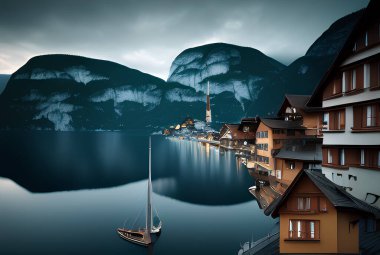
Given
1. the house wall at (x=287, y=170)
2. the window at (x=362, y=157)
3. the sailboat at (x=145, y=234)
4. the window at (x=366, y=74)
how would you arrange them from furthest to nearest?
the house wall at (x=287, y=170) → the sailboat at (x=145, y=234) → the window at (x=362, y=157) → the window at (x=366, y=74)

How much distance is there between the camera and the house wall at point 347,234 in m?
14.5

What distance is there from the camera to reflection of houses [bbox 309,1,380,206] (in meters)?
16.4

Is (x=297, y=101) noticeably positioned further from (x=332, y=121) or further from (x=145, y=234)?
(x=145, y=234)

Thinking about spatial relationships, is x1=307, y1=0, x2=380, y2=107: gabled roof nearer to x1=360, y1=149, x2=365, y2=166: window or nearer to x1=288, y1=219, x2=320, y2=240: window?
x1=360, y1=149, x2=365, y2=166: window

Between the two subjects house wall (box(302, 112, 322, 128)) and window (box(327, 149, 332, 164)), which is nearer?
window (box(327, 149, 332, 164))

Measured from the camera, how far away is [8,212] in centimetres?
4534

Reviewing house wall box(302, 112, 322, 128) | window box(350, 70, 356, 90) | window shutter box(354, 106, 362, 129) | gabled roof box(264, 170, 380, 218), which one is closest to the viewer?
gabled roof box(264, 170, 380, 218)

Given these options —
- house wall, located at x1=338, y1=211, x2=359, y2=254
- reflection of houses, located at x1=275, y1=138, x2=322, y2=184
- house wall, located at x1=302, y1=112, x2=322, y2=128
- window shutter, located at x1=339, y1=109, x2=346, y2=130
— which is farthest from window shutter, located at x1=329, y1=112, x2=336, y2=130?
house wall, located at x1=302, y1=112, x2=322, y2=128

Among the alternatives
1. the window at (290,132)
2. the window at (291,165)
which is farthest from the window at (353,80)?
the window at (290,132)

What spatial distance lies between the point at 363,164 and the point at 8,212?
5076 cm

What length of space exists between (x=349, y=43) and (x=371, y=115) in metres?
4.99

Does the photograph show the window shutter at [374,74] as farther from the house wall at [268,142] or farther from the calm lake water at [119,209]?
the house wall at [268,142]

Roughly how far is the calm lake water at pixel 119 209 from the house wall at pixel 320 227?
594 inches

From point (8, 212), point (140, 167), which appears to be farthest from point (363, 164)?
point (140, 167)
